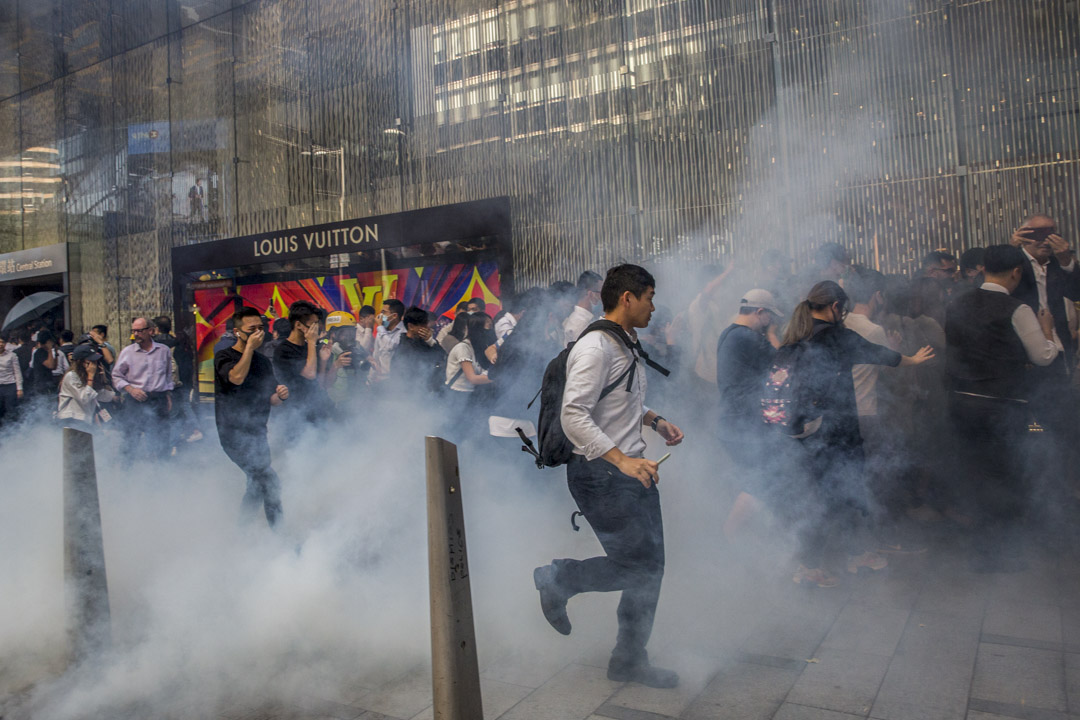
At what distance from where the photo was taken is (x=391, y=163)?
718 cm

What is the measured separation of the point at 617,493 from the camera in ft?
7.47

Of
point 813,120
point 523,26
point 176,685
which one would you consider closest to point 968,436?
point 813,120

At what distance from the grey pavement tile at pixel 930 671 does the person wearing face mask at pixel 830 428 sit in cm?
51

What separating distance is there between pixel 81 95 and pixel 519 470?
8.38 metres

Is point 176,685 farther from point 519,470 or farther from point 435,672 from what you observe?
point 519,470

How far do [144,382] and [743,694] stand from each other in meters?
5.79

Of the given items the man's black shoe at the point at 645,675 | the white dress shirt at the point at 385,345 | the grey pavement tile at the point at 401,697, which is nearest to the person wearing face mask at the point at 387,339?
the white dress shirt at the point at 385,345

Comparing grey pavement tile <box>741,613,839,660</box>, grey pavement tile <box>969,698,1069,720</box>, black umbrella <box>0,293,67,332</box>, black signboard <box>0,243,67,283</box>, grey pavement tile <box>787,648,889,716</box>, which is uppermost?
black signboard <box>0,243,67,283</box>

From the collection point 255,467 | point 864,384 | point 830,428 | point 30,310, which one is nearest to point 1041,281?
point 864,384

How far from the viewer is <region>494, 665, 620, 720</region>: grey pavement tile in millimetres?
2129

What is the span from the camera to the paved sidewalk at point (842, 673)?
2107mm

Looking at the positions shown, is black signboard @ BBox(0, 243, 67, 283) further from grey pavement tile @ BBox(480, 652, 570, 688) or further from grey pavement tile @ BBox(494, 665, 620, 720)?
grey pavement tile @ BBox(494, 665, 620, 720)

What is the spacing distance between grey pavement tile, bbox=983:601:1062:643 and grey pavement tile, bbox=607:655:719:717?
103 cm

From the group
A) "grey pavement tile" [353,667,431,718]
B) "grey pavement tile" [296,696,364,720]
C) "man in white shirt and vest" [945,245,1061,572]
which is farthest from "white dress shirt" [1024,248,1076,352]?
"grey pavement tile" [296,696,364,720]
